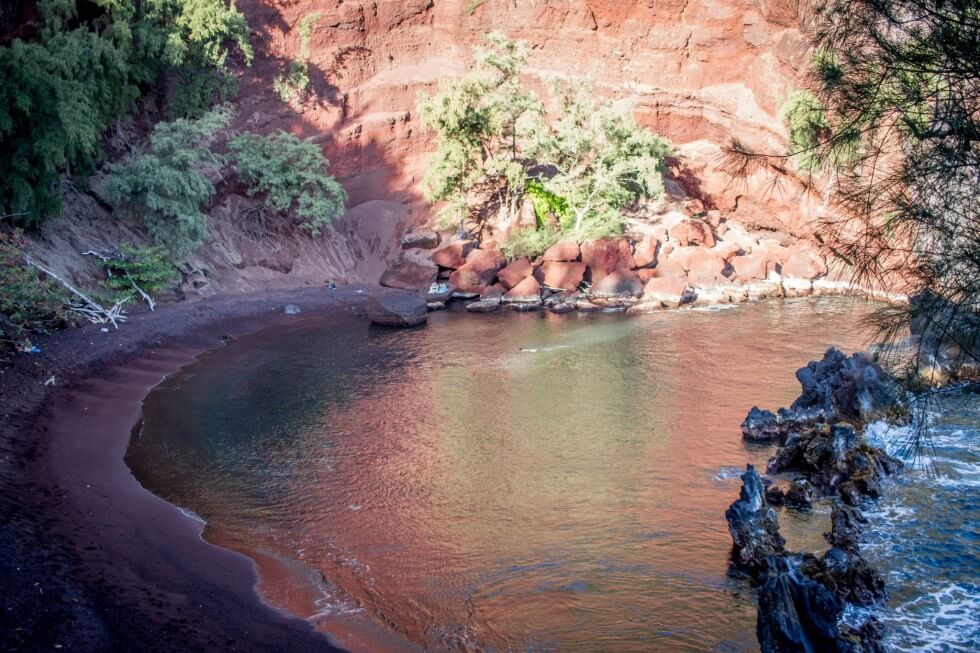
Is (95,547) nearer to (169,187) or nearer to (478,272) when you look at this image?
(169,187)

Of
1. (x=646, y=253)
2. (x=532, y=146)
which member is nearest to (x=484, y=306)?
(x=646, y=253)

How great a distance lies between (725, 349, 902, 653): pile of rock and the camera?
28.7ft

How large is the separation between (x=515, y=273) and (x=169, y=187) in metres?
15.5

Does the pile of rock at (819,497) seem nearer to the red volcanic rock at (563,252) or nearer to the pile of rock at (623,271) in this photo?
the pile of rock at (623,271)

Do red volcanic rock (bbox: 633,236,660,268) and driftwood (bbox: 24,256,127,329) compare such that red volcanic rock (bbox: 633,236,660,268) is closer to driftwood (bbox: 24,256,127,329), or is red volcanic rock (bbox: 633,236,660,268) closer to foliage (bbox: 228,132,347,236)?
foliage (bbox: 228,132,347,236)

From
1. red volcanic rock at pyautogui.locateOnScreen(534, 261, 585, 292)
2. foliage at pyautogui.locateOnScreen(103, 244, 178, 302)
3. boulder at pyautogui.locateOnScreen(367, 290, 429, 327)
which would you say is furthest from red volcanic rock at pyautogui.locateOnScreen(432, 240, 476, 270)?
foliage at pyautogui.locateOnScreen(103, 244, 178, 302)

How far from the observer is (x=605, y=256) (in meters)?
35.7

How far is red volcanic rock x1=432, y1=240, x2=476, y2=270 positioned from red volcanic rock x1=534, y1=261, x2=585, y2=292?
4.08 meters

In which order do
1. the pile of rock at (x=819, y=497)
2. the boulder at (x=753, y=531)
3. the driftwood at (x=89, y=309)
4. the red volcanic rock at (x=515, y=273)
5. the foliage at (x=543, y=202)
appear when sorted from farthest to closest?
the foliage at (x=543, y=202), the red volcanic rock at (x=515, y=273), the driftwood at (x=89, y=309), the boulder at (x=753, y=531), the pile of rock at (x=819, y=497)

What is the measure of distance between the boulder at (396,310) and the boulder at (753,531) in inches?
771

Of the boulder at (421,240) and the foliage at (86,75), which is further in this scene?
the boulder at (421,240)

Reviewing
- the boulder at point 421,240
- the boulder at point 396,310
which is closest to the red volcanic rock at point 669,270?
the boulder at point 421,240

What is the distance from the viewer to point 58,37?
2559cm

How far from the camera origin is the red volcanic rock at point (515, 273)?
35438 millimetres
